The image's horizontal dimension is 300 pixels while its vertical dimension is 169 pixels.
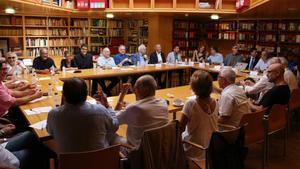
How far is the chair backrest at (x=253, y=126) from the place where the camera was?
9.44 feet

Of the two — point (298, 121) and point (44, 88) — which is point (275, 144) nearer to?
point (298, 121)

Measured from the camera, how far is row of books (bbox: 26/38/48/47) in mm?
9008

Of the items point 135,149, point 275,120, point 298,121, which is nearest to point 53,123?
point 135,149

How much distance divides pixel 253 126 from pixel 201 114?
2.45 ft

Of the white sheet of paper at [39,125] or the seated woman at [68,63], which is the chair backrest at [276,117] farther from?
the seated woman at [68,63]

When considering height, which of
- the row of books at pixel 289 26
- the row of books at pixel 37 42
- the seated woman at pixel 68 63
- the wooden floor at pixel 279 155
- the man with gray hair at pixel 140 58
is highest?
the row of books at pixel 289 26

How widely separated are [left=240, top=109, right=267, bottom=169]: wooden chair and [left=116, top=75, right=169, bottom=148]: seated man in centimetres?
88

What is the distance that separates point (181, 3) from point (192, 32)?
355cm

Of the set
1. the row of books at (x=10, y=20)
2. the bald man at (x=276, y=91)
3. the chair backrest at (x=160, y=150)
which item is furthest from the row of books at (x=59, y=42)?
the chair backrest at (x=160, y=150)

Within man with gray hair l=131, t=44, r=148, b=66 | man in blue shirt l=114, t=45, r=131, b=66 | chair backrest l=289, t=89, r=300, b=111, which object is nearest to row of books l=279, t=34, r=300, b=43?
man with gray hair l=131, t=44, r=148, b=66

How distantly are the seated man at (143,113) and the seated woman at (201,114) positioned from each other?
0.24m

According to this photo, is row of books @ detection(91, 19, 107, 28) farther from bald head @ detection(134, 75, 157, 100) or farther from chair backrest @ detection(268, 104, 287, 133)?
bald head @ detection(134, 75, 157, 100)

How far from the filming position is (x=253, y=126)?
9.89ft

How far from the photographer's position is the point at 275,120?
349 cm
